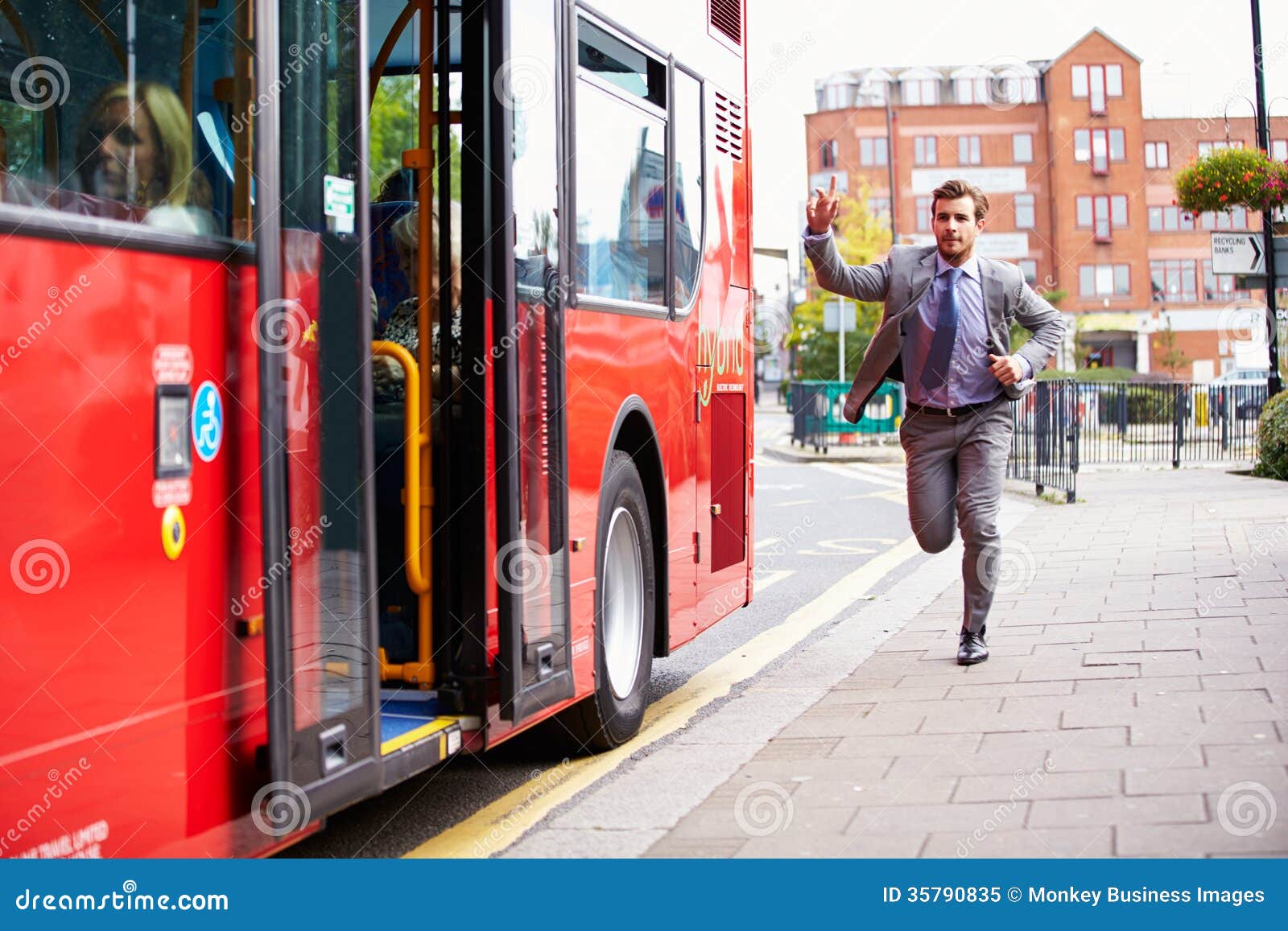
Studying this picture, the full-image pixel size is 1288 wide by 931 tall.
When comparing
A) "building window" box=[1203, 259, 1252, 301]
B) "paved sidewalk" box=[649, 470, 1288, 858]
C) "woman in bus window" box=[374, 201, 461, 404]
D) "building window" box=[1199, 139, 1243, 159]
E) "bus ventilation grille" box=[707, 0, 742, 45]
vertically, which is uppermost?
"building window" box=[1203, 259, 1252, 301]

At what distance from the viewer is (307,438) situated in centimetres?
353

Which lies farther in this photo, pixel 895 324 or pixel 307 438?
pixel 895 324

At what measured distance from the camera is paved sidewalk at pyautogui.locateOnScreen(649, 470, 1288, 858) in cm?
408

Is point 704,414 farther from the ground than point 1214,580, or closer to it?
farther from the ground

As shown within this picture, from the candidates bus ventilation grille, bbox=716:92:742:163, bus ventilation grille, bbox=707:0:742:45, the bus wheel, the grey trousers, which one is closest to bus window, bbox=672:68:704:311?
bus ventilation grille, bbox=716:92:742:163

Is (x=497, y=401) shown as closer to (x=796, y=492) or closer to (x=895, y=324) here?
(x=895, y=324)

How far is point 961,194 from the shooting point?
22.1 feet

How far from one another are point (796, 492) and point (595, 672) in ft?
48.3

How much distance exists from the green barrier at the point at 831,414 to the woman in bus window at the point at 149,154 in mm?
26302

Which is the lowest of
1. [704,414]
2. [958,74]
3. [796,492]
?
[796,492]

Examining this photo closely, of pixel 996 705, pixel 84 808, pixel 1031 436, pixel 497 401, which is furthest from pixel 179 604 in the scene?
pixel 1031 436

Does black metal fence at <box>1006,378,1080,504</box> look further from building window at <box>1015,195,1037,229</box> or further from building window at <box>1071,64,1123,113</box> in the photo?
building window at <box>1071,64,1123,113</box>

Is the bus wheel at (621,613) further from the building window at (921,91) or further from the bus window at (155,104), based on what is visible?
the building window at (921,91)

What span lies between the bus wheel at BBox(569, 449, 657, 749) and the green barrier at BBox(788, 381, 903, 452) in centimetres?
2352
